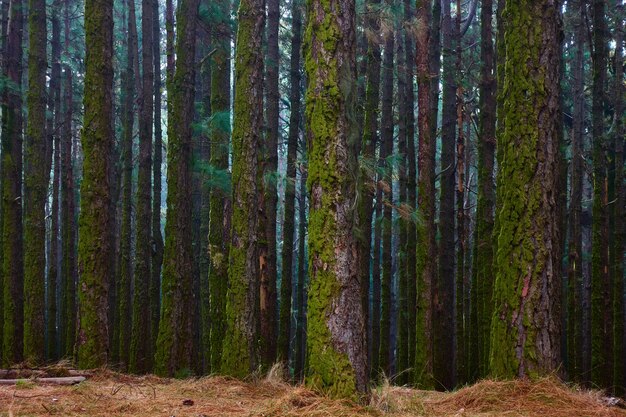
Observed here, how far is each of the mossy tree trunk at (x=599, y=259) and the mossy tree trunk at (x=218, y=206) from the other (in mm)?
8135

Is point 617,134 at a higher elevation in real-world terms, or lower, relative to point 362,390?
higher

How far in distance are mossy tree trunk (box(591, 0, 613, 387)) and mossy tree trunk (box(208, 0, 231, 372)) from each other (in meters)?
8.14

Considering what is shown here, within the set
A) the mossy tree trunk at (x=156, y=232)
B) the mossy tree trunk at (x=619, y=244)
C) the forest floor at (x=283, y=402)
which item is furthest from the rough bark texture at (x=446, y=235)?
the mossy tree trunk at (x=156, y=232)

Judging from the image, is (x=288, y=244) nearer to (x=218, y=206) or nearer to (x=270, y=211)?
(x=270, y=211)

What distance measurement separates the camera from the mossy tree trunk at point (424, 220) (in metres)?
13.4

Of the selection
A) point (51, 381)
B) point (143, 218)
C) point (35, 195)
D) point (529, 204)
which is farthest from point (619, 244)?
point (51, 381)

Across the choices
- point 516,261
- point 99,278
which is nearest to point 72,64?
point 99,278

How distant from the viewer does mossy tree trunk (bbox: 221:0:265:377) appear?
32.1 feet

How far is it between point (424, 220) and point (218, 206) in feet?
12.5

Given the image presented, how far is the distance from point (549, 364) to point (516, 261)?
1154 mm

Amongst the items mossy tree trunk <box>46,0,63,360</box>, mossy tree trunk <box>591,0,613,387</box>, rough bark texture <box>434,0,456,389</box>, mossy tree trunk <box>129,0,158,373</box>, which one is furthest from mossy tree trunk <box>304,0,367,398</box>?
mossy tree trunk <box>46,0,63,360</box>

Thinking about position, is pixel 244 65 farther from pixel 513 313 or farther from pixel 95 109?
A: pixel 513 313

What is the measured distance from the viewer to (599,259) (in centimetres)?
1541

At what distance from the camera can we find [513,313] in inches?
303
